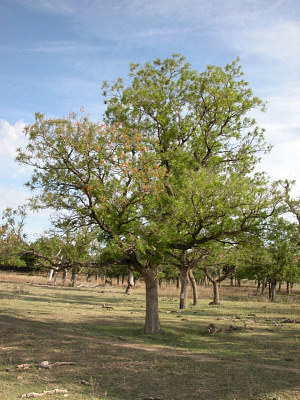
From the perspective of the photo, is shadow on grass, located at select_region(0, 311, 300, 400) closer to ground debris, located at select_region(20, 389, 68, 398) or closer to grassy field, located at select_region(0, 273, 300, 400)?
grassy field, located at select_region(0, 273, 300, 400)

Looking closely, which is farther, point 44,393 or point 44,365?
point 44,365

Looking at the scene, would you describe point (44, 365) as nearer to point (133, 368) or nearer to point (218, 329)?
point (133, 368)

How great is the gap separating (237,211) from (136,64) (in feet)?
30.4

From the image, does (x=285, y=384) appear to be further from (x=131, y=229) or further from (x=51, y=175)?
(x=51, y=175)

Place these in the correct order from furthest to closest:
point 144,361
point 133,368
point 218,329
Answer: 1. point 218,329
2. point 144,361
3. point 133,368

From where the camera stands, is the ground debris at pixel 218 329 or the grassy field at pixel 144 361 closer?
the grassy field at pixel 144 361

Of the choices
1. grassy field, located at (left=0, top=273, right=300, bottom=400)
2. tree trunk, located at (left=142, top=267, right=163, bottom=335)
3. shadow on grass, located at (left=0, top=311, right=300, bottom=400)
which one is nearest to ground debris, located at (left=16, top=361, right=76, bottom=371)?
grassy field, located at (left=0, top=273, right=300, bottom=400)

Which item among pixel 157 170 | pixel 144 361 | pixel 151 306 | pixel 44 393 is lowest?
pixel 144 361

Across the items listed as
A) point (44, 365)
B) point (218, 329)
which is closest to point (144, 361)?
point (44, 365)

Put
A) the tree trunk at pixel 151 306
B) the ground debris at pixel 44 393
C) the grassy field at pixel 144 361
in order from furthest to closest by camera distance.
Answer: the tree trunk at pixel 151 306 → the grassy field at pixel 144 361 → the ground debris at pixel 44 393

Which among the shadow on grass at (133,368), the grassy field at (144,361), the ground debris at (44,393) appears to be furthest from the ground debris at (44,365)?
the ground debris at (44,393)

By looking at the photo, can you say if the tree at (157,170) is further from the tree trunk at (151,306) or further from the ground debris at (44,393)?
the ground debris at (44,393)

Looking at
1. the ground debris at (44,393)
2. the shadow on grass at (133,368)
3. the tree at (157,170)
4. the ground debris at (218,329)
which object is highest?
the tree at (157,170)

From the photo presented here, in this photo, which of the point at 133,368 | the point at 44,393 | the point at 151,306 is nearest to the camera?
the point at 44,393
